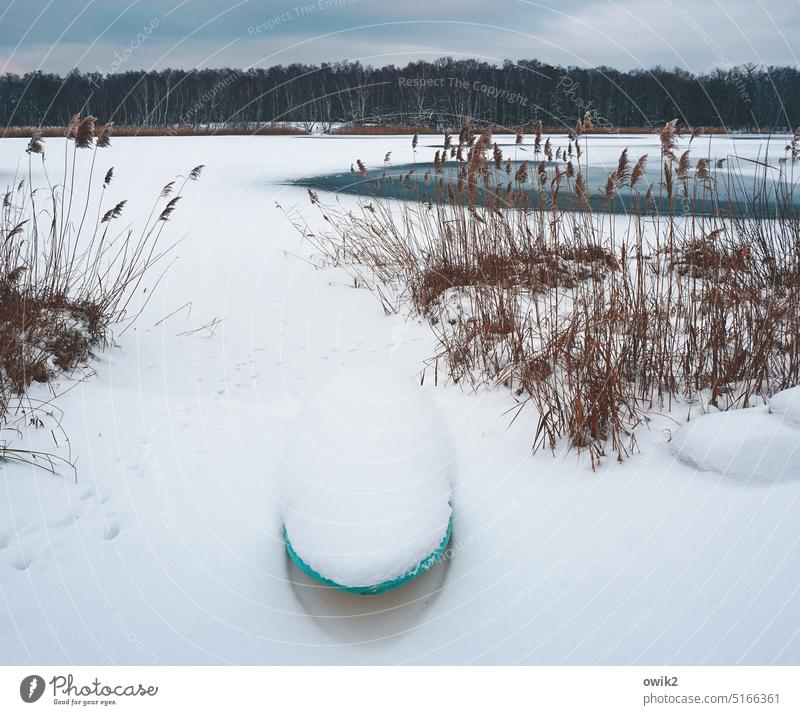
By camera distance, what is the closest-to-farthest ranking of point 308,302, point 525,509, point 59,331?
point 525,509, point 59,331, point 308,302

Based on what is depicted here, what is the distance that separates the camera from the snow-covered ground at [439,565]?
170 centimetres

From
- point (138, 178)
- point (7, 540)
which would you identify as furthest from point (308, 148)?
point (7, 540)

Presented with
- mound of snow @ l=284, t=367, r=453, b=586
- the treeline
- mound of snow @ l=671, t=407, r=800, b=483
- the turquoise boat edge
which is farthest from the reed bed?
the treeline

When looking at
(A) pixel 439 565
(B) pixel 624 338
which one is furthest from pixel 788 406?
(A) pixel 439 565

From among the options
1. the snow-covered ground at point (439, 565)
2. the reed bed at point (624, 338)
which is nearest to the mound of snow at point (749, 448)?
the snow-covered ground at point (439, 565)

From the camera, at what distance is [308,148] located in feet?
65.3

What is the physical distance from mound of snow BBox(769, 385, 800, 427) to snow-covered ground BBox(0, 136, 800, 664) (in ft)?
0.03

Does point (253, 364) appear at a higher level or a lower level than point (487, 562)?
higher

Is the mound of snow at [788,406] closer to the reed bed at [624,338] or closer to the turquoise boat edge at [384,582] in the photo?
the reed bed at [624,338]

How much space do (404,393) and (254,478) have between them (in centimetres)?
77

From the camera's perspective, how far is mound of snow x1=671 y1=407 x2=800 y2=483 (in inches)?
83.7

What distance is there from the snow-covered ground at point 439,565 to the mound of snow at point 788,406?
0.03 ft

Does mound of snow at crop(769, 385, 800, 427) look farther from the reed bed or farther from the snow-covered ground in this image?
the reed bed

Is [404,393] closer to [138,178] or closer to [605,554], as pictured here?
[605,554]
